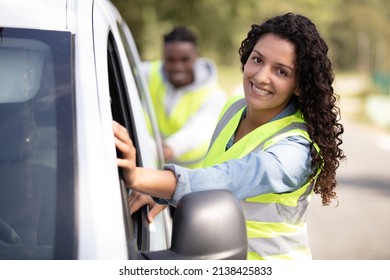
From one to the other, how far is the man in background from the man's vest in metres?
3.11

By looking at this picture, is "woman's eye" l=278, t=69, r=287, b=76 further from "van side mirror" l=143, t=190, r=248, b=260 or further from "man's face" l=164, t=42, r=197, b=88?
"man's face" l=164, t=42, r=197, b=88

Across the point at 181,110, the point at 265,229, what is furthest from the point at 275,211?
the point at 181,110

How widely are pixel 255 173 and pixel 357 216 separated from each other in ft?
22.1

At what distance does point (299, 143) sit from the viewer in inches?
108

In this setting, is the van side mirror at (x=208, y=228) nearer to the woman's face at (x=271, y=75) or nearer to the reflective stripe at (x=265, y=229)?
the reflective stripe at (x=265, y=229)

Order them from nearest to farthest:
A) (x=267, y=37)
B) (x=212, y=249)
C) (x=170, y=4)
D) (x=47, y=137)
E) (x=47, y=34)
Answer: (x=212, y=249) < (x=47, y=137) < (x=47, y=34) < (x=267, y=37) < (x=170, y=4)

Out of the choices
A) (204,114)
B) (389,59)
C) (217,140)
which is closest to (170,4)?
(204,114)

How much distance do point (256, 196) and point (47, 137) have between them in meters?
0.81

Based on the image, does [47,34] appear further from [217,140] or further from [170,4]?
[170,4]

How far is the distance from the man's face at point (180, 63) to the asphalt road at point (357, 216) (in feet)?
6.02

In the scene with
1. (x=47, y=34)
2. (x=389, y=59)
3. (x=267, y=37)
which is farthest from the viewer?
(x=389, y=59)

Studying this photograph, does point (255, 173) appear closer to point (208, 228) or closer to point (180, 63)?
point (208, 228)

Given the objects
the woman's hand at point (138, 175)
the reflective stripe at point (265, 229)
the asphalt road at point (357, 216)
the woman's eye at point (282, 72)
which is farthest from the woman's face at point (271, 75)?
the asphalt road at point (357, 216)

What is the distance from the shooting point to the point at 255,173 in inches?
101
